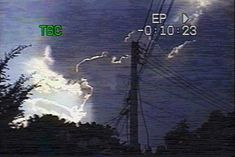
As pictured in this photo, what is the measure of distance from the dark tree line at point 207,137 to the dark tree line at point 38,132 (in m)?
0.62

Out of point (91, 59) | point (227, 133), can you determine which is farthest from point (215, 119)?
point (91, 59)

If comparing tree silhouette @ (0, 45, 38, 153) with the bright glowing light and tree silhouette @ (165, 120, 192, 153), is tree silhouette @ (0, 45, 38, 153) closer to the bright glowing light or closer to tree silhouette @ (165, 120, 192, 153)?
the bright glowing light

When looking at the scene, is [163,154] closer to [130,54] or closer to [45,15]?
[130,54]

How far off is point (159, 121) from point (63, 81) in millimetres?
1092

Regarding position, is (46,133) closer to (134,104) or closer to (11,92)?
(11,92)

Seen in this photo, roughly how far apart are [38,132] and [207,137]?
179 cm

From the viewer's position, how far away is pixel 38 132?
860 cm

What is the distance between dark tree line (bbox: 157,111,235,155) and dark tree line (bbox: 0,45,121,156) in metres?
0.62

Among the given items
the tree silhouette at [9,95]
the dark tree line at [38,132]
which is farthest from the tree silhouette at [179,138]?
the tree silhouette at [9,95]

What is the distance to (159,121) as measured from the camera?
8.68m

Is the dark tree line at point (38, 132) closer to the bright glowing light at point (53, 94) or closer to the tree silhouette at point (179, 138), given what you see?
the bright glowing light at point (53, 94)

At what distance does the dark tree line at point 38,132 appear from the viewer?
8.55 m

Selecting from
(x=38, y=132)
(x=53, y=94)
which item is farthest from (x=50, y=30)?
(x=38, y=132)

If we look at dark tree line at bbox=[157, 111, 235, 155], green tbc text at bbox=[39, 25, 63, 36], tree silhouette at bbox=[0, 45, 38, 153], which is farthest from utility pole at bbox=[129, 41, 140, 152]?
tree silhouette at bbox=[0, 45, 38, 153]
